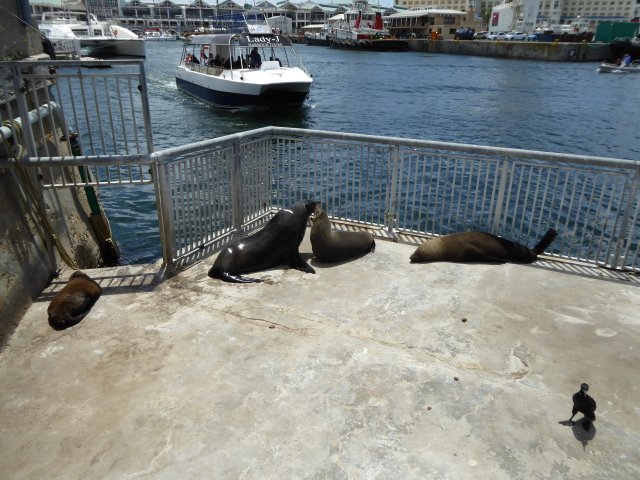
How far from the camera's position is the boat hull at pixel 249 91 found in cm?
2520

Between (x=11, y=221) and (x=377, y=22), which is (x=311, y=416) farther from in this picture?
(x=377, y=22)

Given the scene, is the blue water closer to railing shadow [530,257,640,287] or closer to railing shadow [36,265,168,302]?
railing shadow [36,265,168,302]

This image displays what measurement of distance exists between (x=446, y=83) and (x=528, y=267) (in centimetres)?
4221

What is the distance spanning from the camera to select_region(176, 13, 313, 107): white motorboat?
2555 cm

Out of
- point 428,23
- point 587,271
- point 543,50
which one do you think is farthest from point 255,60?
point 428,23

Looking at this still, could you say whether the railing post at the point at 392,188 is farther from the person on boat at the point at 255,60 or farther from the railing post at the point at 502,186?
the person on boat at the point at 255,60

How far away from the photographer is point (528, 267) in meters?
5.89

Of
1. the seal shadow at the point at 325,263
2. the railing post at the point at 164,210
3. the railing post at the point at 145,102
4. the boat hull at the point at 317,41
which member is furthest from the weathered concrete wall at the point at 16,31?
the boat hull at the point at 317,41

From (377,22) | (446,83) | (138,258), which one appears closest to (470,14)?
(377,22)

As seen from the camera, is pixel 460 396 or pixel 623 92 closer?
pixel 460 396

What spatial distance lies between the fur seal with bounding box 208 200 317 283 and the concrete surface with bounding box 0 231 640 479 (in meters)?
0.22

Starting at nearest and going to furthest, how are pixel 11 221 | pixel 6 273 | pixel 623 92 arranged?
pixel 6 273, pixel 11 221, pixel 623 92

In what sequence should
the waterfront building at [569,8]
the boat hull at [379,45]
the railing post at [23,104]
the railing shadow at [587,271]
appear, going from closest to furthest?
the railing post at [23,104] < the railing shadow at [587,271] < the boat hull at [379,45] < the waterfront building at [569,8]

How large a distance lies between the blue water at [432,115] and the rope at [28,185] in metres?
3.73
